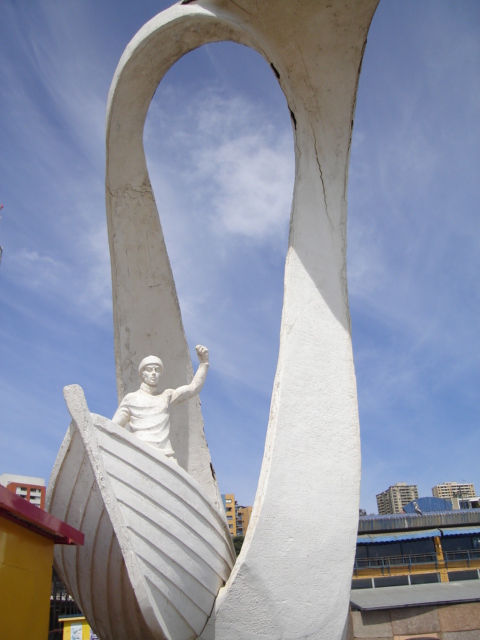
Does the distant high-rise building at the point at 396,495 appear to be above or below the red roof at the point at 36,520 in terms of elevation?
above

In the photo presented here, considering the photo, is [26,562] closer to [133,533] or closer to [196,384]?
[133,533]

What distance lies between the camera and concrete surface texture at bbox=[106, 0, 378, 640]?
5.02 m

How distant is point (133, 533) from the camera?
396 cm

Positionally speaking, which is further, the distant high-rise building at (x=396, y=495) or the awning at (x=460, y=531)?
the distant high-rise building at (x=396, y=495)

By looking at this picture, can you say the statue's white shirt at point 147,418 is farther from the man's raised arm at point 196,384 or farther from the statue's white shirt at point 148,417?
the man's raised arm at point 196,384

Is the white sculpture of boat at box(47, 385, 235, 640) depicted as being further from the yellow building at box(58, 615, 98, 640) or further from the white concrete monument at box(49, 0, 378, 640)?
the yellow building at box(58, 615, 98, 640)

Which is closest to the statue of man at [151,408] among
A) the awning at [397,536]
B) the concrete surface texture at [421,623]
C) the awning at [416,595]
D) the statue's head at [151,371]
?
the statue's head at [151,371]

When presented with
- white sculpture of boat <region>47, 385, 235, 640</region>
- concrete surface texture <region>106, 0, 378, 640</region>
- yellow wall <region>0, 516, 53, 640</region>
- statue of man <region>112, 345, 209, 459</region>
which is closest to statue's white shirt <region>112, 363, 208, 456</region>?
statue of man <region>112, 345, 209, 459</region>

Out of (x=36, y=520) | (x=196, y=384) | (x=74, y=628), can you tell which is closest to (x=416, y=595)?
(x=196, y=384)

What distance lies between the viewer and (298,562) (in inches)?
185

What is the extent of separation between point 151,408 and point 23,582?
1.74 meters

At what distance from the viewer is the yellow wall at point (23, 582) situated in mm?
3588

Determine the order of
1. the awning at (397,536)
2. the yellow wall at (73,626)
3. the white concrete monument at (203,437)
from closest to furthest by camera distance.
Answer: the white concrete monument at (203,437), the awning at (397,536), the yellow wall at (73,626)

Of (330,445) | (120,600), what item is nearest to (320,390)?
(330,445)
